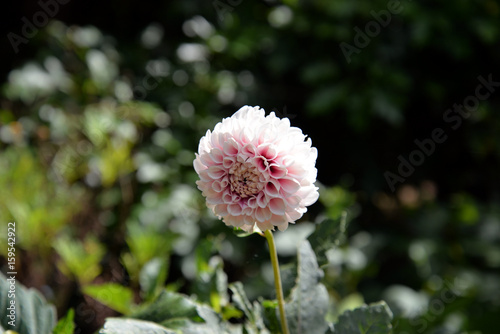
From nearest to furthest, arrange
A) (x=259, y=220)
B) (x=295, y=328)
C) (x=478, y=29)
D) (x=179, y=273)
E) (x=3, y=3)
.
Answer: (x=259, y=220) → (x=295, y=328) → (x=179, y=273) → (x=478, y=29) → (x=3, y=3)

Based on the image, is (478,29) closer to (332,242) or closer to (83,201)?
(332,242)

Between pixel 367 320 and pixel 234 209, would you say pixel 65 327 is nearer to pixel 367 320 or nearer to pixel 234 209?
pixel 234 209

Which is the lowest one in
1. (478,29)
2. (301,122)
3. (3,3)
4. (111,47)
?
(3,3)

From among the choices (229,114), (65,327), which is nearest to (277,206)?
(65,327)

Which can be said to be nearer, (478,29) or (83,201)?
(83,201)

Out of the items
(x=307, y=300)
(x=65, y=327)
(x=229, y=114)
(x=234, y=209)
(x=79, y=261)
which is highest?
(x=234, y=209)

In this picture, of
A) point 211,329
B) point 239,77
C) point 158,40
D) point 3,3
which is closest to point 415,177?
point 239,77

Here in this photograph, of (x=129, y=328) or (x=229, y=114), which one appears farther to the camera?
(x=229, y=114)
